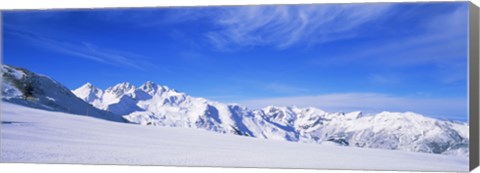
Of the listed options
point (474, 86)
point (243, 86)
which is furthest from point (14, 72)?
point (474, 86)

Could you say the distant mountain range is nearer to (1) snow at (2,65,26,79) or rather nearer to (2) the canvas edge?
(1) snow at (2,65,26,79)

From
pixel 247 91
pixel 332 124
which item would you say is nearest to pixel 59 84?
pixel 247 91

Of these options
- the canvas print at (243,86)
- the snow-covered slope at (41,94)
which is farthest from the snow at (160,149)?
the snow-covered slope at (41,94)

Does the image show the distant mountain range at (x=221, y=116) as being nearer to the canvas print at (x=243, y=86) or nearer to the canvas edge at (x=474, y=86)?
the canvas print at (x=243, y=86)

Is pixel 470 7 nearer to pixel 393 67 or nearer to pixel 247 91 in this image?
pixel 393 67

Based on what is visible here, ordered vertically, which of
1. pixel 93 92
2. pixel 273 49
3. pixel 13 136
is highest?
pixel 273 49

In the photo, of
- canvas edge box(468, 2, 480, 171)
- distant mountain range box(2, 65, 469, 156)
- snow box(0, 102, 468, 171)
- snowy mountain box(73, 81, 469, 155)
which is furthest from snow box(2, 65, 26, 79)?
canvas edge box(468, 2, 480, 171)

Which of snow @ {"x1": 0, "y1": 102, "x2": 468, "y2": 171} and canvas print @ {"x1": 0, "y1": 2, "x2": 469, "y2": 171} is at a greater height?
canvas print @ {"x1": 0, "y1": 2, "x2": 469, "y2": 171}

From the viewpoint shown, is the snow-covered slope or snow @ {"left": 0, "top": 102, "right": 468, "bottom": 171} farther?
the snow-covered slope
